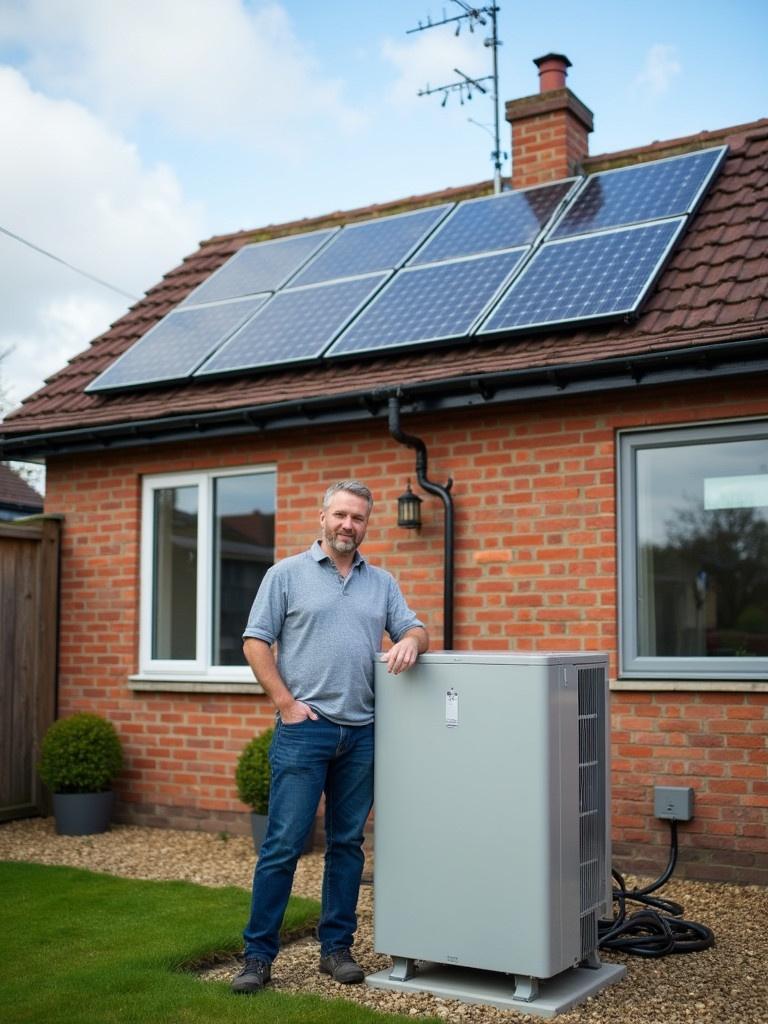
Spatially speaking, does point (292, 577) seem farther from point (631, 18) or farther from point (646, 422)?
point (631, 18)

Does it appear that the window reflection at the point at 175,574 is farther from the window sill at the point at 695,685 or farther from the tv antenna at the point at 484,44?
the tv antenna at the point at 484,44

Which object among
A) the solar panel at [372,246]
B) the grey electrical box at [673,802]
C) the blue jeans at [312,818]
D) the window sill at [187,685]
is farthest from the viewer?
the solar panel at [372,246]

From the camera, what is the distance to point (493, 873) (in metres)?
4.62

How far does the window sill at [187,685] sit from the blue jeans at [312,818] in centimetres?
354

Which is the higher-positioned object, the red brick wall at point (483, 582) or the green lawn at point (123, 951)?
the red brick wall at point (483, 582)

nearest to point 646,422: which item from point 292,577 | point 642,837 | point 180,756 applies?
point 642,837

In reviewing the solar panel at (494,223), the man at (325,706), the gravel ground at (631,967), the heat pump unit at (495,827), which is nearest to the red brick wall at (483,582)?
the gravel ground at (631,967)

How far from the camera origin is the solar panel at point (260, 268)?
10.3 metres

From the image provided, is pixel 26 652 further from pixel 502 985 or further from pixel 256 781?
pixel 502 985

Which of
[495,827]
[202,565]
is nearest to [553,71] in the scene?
[202,565]

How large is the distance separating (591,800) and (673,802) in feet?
7.04

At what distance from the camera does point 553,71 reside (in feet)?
33.3

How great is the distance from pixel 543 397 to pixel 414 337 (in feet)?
3.80

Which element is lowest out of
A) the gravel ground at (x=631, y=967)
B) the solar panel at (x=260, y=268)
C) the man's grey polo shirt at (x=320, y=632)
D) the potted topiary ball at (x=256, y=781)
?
the gravel ground at (x=631, y=967)
